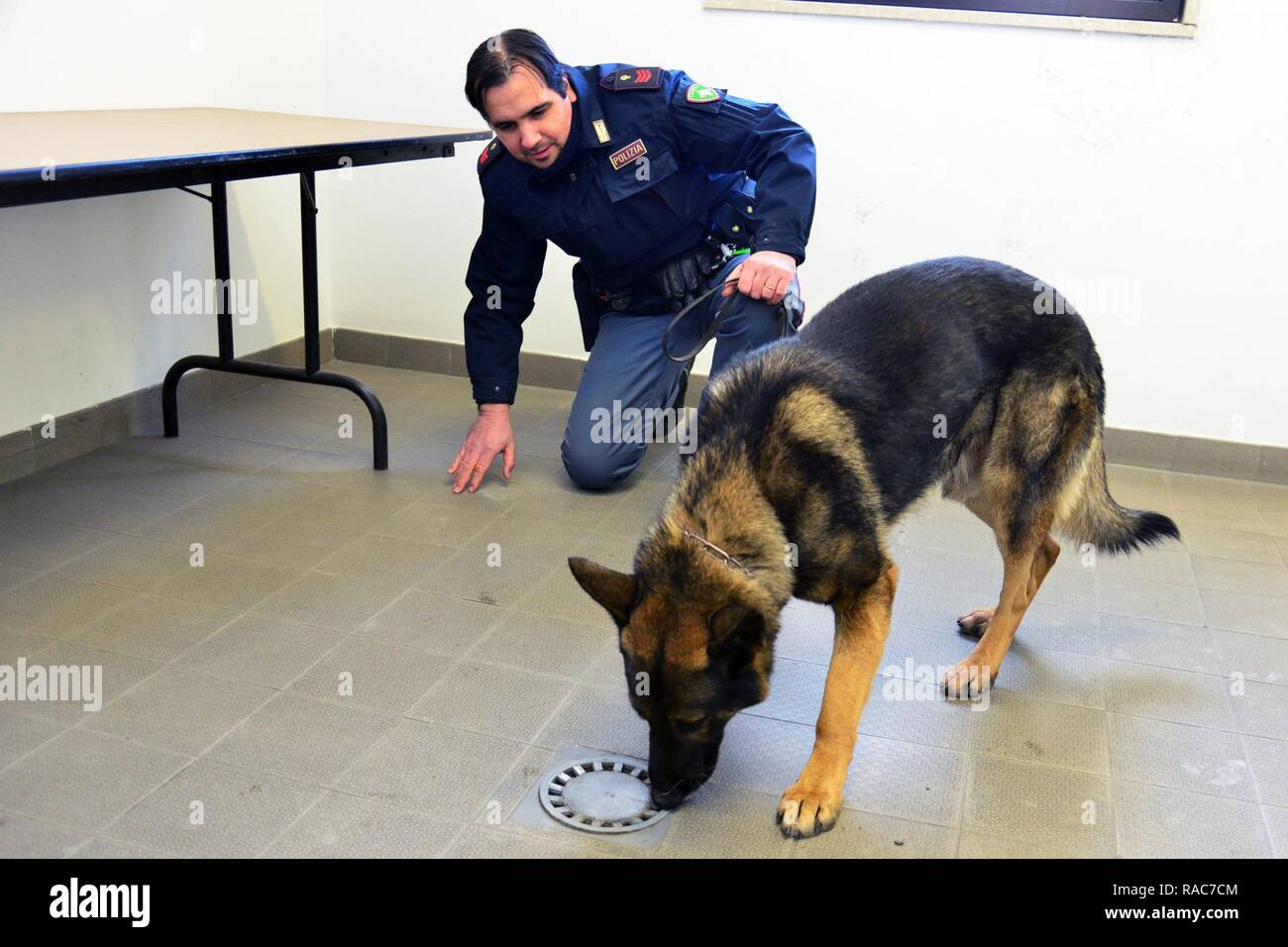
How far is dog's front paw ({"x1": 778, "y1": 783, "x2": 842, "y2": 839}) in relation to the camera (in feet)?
7.27

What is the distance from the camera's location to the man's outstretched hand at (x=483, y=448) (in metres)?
3.95

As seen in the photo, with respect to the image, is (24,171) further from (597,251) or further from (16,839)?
(597,251)

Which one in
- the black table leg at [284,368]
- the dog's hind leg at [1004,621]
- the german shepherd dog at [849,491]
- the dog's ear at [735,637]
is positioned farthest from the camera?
the black table leg at [284,368]

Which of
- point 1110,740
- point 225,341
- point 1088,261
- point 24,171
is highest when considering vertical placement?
point 24,171

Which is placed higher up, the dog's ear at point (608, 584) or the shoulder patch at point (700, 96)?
the shoulder patch at point (700, 96)

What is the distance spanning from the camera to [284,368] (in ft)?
13.9

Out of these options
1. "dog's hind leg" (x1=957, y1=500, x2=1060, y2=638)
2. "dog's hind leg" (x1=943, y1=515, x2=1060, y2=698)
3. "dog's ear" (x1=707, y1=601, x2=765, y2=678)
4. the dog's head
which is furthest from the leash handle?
"dog's ear" (x1=707, y1=601, x2=765, y2=678)

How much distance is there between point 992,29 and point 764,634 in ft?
10.9

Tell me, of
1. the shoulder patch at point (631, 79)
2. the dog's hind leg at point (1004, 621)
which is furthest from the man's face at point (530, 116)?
the dog's hind leg at point (1004, 621)

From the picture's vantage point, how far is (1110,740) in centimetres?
262

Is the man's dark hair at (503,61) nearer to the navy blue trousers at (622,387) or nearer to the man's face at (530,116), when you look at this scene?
the man's face at (530,116)

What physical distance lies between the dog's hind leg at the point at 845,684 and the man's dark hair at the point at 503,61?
193cm

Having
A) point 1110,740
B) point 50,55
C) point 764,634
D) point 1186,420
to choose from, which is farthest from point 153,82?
point 1186,420
